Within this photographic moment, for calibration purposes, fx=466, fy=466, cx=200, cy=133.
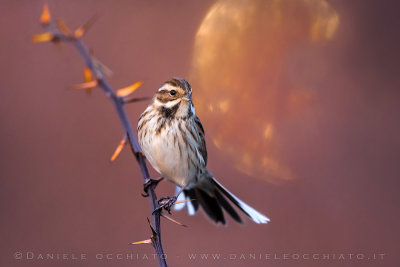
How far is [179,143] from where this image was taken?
100 inches

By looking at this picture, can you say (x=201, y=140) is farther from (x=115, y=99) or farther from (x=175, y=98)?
(x=115, y=99)

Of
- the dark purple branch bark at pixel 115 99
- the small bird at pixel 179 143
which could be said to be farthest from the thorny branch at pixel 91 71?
the small bird at pixel 179 143

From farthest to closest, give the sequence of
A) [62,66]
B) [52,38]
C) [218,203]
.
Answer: [62,66]
[218,203]
[52,38]

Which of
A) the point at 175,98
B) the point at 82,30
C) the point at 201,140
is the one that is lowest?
the point at 201,140

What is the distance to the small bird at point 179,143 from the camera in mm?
2426

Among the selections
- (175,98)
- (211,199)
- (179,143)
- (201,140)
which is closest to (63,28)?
(175,98)

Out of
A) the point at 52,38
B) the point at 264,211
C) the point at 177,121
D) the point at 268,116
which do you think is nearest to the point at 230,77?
the point at 268,116

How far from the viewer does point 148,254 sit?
8.57 feet

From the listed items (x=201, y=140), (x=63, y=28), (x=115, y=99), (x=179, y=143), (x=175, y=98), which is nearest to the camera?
(x=63, y=28)

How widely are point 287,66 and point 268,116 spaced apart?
0.38 metres

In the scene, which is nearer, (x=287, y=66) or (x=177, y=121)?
(x=177, y=121)

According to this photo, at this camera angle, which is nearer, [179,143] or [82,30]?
[82,30]

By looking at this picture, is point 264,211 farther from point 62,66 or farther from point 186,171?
point 62,66

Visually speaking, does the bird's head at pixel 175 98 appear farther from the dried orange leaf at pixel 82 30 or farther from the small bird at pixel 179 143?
the dried orange leaf at pixel 82 30
